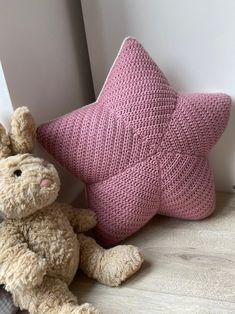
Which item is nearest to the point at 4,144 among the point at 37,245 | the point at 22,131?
the point at 22,131

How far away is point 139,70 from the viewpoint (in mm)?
953

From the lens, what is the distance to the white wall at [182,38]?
98cm

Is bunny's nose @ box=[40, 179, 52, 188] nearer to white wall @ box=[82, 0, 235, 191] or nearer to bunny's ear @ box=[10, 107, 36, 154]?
bunny's ear @ box=[10, 107, 36, 154]

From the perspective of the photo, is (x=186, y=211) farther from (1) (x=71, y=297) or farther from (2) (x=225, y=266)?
(1) (x=71, y=297)

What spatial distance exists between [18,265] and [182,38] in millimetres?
645

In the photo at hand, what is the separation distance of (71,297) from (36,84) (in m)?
0.50

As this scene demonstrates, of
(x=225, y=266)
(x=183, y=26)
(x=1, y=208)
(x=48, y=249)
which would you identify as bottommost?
(x=225, y=266)

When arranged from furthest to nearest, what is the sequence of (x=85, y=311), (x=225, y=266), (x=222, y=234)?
(x=222, y=234), (x=225, y=266), (x=85, y=311)

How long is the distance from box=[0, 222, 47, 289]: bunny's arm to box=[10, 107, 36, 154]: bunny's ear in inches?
7.3

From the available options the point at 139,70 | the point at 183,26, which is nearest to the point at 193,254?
the point at 139,70

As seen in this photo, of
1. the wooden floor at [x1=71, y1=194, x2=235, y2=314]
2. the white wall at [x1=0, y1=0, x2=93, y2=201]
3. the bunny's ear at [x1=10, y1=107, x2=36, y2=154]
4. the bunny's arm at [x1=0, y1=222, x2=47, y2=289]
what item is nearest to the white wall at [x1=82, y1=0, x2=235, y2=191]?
the white wall at [x1=0, y1=0, x2=93, y2=201]

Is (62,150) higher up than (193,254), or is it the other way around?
(62,150)

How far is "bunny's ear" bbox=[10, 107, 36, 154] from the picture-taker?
86cm

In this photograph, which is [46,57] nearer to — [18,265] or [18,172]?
[18,172]
